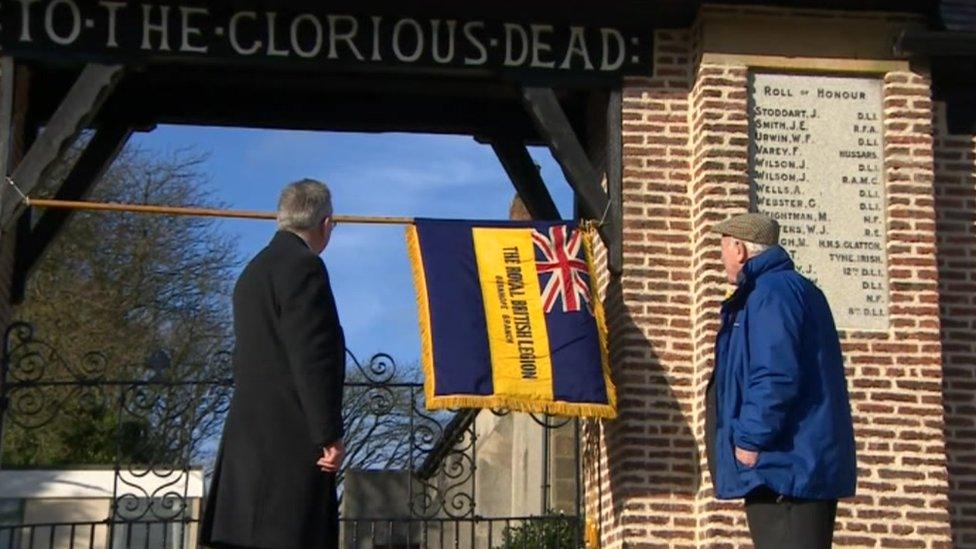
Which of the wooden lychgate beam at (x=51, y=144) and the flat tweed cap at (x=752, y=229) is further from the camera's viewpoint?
the wooden lychgate beam at (x=51, y=144)

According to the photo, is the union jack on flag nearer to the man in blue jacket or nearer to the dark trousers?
the man in blue jacket

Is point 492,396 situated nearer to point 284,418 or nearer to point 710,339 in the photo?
point 710,339

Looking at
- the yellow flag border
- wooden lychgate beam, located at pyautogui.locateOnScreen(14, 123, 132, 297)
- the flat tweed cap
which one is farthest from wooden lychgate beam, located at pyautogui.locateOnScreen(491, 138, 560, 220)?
the flat tweed cap

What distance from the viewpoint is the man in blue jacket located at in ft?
21.6

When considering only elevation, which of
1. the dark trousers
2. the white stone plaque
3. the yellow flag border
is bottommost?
the dark trousers

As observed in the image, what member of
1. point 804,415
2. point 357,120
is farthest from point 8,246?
point 804,415

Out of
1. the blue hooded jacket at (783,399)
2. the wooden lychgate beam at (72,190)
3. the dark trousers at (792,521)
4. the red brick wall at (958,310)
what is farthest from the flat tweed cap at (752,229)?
the wooden lychgate beam at (72,190)

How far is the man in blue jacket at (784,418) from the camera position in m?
6.57

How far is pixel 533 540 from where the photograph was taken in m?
13.9

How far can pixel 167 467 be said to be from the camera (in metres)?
12.0

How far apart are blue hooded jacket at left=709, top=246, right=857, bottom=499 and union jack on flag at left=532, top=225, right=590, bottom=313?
13.6 feet

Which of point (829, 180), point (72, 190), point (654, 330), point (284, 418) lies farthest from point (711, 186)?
point (284, 418)

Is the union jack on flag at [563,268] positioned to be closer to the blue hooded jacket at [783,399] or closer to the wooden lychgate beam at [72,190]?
the wooden lychgate beam at [72,190]

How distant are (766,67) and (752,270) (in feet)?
15.4
